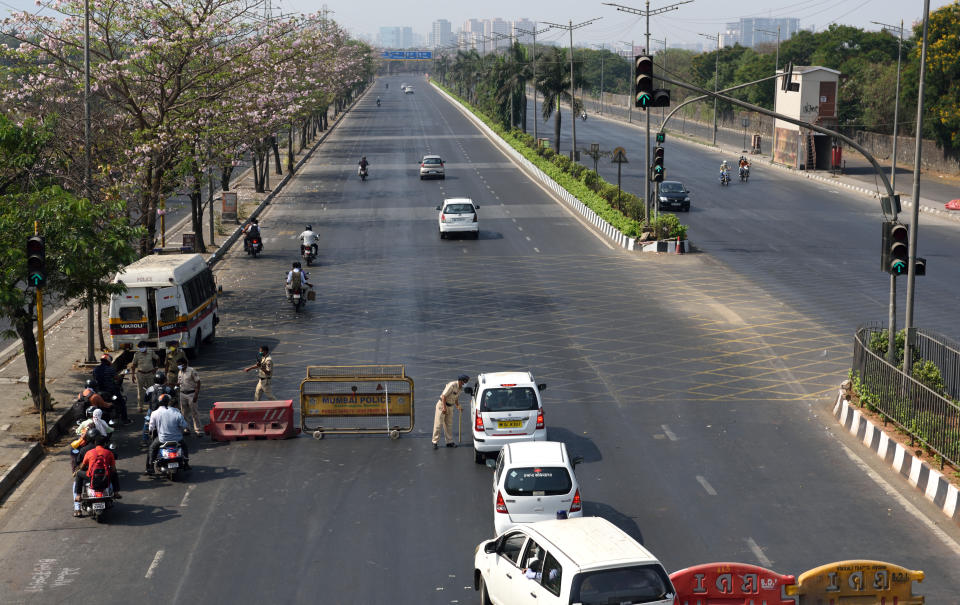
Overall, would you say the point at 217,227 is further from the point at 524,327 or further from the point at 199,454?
the point at 199,454

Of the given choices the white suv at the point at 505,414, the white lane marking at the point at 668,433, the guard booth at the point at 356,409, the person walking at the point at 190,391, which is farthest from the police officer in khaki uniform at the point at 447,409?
the person walking at the point at 190,391

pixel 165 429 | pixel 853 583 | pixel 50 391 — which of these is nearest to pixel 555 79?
pixel 50 391

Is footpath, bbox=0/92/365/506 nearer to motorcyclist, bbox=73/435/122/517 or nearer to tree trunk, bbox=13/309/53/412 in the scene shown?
tree trunk, bbox=13/309/53/412

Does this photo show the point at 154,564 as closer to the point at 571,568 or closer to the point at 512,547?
the point at 512,547

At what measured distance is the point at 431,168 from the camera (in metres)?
64.6

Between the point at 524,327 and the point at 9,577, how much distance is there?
16.5 metres

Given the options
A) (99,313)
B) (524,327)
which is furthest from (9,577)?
(524,327)

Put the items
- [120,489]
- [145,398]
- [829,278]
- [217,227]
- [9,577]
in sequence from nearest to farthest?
[9,577] → [120,489] → [145,398] → [829,278] → [217,227]

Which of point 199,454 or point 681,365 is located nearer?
point 199,454

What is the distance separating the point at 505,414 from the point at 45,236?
9114 mm

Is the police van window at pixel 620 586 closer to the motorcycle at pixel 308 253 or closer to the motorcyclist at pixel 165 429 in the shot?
the motorcyclist at pixel 165 429

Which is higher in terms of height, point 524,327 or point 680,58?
point 680,58

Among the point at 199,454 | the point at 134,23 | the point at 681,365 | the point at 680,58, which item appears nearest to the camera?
the point at 199,454

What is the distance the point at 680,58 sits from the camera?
623 feet
